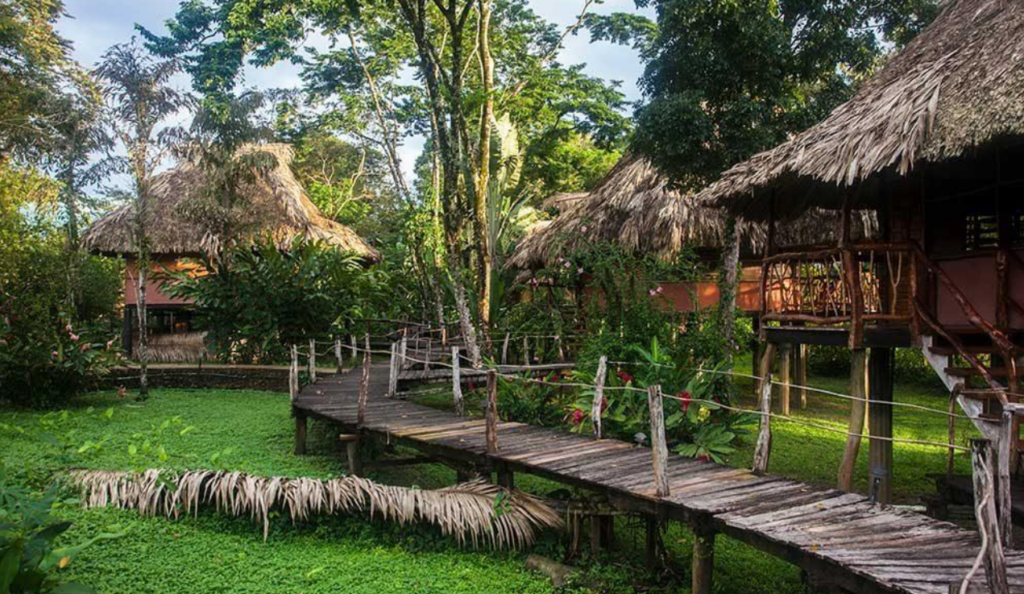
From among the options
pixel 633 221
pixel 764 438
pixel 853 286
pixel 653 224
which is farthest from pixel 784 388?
pixel 764 438

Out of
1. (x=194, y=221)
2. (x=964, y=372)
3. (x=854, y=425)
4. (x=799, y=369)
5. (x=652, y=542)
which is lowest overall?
(x=652, y=542)

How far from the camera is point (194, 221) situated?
48.6ft

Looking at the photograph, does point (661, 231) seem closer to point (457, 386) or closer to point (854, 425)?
point (457, 386)

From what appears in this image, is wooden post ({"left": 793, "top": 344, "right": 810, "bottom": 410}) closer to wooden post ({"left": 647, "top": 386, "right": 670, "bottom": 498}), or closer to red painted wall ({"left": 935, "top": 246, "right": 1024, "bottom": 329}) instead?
red painted wall ({"left": 935, "top": 246, "right": 1024, "bottom": 329})

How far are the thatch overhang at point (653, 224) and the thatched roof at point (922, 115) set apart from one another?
275 cm

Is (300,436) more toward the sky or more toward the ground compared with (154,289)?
more toward the ground

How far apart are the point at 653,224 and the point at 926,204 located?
15.3ft

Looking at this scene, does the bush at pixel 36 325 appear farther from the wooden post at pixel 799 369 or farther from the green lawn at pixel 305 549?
the wooden post at pixel 799 369

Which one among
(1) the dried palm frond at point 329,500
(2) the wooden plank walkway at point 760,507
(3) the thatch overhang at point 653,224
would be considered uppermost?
(3) the thatch overhang at point 653,224

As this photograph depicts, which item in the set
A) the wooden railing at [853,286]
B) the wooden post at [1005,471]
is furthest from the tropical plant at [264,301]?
the wooden post at [1005,471]

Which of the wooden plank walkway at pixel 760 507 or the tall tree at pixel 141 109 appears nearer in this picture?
the wooden plank walkway at pixel 760 507

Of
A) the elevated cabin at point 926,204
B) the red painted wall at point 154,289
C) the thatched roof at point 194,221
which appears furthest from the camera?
the red painted wall at point 154,289

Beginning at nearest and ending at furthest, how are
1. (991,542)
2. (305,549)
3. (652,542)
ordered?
(991,542)
(652,542)
(305,549)

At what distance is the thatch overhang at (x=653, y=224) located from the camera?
10.1 meters
